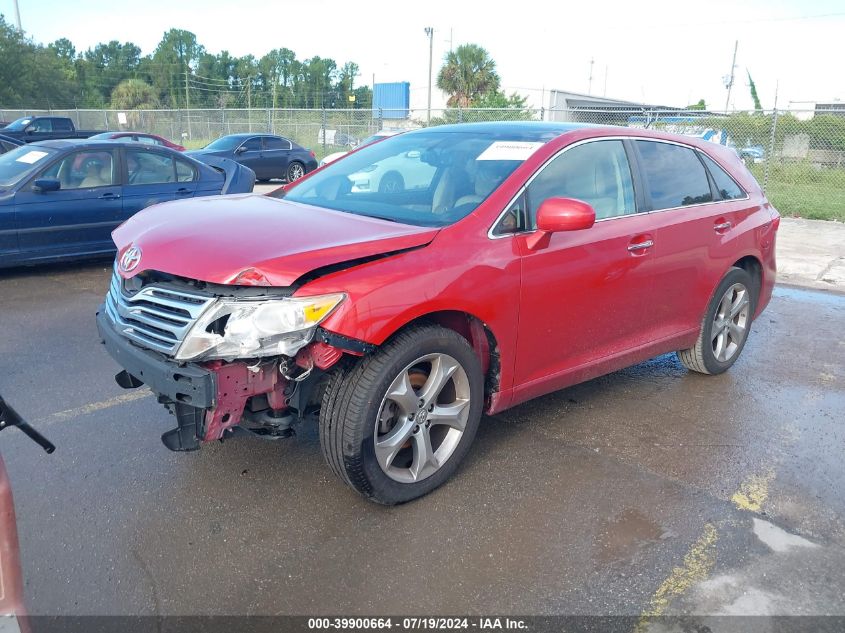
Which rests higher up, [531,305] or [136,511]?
[531,305]

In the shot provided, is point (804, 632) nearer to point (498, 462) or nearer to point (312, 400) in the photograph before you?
point (498, 462)

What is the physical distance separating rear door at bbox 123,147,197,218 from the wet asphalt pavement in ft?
12.9

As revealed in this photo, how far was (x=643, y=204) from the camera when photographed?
418 centimetres

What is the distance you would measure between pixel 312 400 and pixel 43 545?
122cm

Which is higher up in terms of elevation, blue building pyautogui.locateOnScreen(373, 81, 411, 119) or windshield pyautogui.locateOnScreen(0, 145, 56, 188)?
blue building pyautogui.locateOnScreen(373, 81, 411, 119)

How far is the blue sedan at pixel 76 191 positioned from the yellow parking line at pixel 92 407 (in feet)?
12.6

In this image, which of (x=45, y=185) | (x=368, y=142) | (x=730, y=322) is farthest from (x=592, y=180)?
(x=45, y=185)

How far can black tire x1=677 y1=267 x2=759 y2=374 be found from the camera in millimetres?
4844

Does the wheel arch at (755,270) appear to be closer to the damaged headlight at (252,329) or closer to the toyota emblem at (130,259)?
the damaged headlight at (252,329)

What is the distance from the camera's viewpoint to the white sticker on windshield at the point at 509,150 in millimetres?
3709

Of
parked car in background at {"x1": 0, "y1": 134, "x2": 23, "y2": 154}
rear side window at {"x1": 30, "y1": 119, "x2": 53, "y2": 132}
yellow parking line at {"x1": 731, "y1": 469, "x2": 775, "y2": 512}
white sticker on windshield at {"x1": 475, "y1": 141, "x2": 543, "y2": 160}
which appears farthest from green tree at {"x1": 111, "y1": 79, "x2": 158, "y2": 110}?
yellow parking line at {"x1": 731, "y1": 469, "x2": 775, "y2": 512}

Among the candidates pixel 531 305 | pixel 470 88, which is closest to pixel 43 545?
pixel 531 305

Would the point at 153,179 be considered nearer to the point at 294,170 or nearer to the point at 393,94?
the point at 294,170

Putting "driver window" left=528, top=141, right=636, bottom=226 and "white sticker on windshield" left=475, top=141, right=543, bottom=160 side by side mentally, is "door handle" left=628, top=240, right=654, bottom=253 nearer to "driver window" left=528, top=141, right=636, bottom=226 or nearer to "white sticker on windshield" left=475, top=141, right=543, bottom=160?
"driver window" left=528, top=141, right=636, bottom=226
